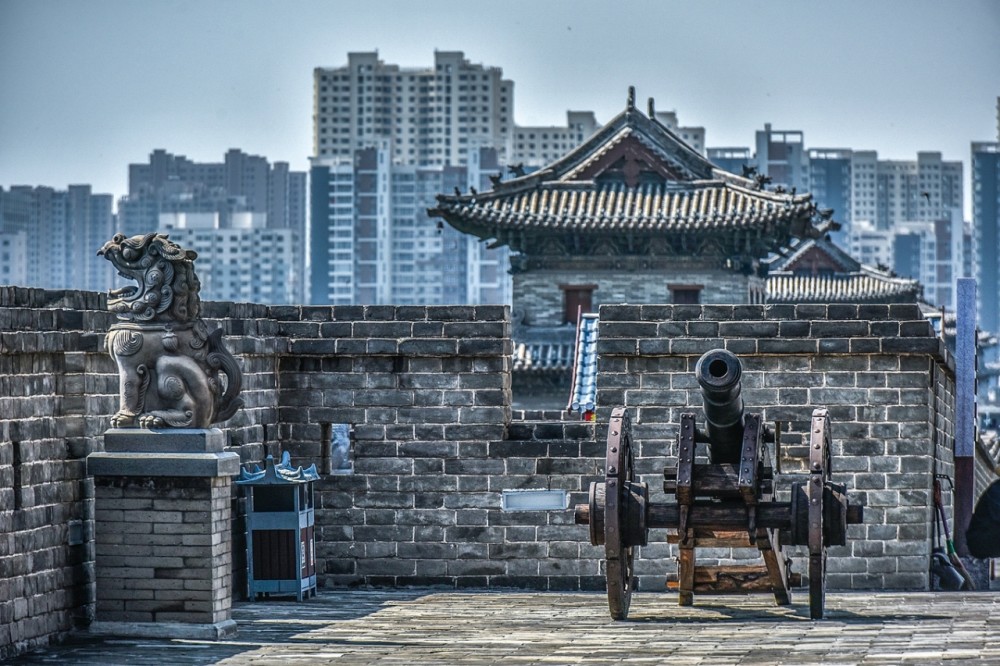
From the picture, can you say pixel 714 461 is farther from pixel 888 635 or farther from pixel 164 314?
pixel 164 314

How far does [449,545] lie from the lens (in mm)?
16672

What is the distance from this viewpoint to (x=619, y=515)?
44.4ft

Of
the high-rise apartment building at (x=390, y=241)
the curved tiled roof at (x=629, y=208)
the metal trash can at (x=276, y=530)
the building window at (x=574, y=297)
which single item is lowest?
the metal trash can at (x=276, y=530)

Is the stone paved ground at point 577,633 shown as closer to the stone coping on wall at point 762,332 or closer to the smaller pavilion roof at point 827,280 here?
the stone coping on wall at point 762,332

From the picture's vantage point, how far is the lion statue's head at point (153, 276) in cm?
1309

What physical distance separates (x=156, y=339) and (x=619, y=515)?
3.20m

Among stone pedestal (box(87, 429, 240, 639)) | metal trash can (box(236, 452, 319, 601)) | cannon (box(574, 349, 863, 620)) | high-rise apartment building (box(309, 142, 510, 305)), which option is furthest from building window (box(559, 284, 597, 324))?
high-rise apartment building (box(309, 142, 510, 305))

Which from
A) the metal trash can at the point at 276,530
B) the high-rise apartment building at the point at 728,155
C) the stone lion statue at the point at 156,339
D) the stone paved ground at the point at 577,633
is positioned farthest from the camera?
the high-rise apartment building at the point at 728,155

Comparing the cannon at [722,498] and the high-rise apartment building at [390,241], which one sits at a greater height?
the high-rise apartment building at [390,241]

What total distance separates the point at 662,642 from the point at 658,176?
96.1ft

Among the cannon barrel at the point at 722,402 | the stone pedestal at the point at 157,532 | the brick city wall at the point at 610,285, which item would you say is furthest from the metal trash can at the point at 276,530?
the brick city wall at the point at 610,285

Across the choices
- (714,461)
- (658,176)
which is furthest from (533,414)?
(658,176)

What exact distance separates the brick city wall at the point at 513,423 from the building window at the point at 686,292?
24925mm

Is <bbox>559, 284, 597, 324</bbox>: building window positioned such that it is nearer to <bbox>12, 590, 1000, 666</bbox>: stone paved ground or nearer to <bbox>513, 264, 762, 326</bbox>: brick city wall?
<bbox>513, 264, 762, 326</bbox>: brick city wall
